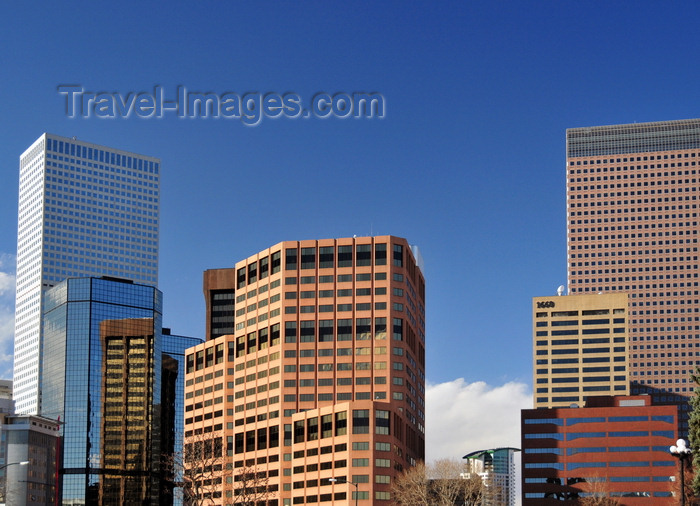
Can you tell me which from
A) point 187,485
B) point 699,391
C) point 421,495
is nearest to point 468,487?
point 421,495

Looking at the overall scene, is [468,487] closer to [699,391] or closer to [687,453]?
[699,391]

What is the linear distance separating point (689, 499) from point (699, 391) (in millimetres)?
101240

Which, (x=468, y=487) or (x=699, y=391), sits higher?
(x=699, y=391)

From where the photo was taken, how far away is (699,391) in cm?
10500

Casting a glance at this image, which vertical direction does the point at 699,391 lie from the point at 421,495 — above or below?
above

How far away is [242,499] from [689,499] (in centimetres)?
7863

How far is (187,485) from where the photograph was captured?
175m

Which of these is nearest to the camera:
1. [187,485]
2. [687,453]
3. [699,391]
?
[687,453]

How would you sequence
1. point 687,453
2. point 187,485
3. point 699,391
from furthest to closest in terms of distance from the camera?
1. point 187,485
2. point 699,391
3. point 687,453

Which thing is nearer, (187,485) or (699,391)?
(699,391)

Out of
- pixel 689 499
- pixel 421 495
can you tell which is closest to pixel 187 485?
pixel 421 495

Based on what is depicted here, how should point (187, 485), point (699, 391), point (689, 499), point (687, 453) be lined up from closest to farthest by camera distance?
point (687, 453) → point (699, 391) → point (187, 485) → point (689, 499)

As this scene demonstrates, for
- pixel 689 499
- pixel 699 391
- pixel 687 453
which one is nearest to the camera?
pixel 687 453

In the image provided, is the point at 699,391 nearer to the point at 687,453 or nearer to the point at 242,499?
the point at 687,453
